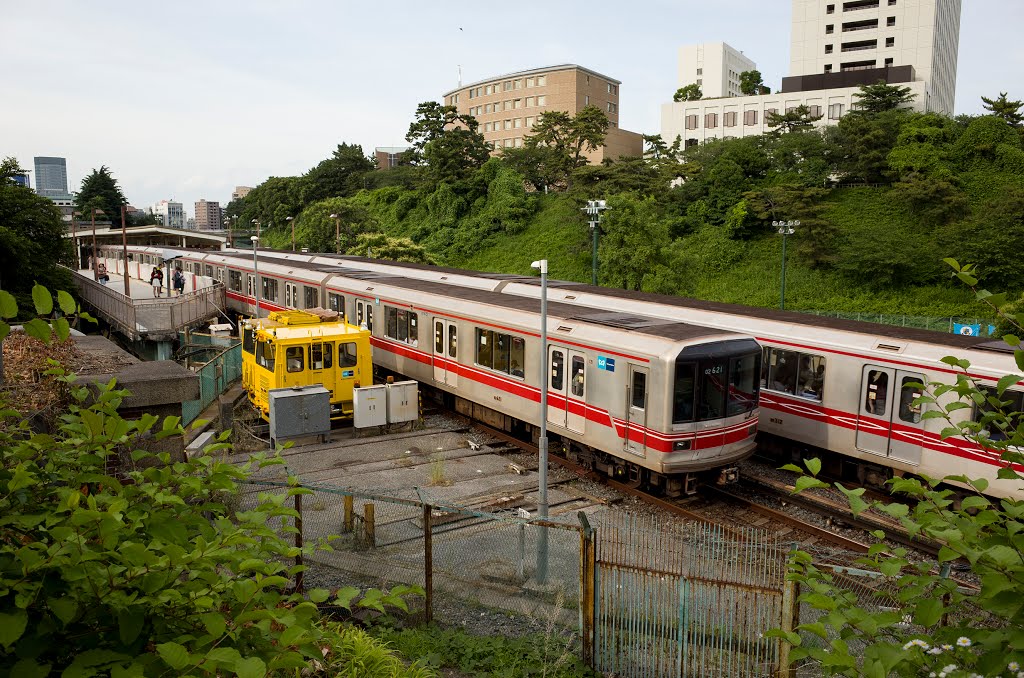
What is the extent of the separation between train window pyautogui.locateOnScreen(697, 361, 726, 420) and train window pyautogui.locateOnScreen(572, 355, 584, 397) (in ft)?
8.55

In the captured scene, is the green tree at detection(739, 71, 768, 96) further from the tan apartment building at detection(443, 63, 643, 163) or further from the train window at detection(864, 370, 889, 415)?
the train window at detection(864, 370, 889, 415)

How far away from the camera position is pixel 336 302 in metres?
27.9

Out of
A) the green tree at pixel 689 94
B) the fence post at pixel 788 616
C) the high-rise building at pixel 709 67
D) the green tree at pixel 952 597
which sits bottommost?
the fence post at pixel 788 616

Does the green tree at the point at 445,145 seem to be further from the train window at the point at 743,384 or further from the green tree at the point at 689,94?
the train window at the point at 743,384

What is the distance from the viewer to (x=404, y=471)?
16312mm

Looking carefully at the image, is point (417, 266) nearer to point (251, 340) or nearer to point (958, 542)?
point (251, 340)

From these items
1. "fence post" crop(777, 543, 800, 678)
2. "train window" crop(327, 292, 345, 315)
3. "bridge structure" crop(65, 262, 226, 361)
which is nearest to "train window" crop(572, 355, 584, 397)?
"fence post" crop(777, 543, 800, 678)

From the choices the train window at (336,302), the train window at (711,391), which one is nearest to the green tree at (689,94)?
the train window at (336,302)

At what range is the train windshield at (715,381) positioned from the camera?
13.6 meters

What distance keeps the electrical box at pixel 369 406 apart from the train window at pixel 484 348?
2.55 m

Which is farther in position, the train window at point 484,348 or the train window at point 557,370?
the train window at point 484,348

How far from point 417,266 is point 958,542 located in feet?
99.7

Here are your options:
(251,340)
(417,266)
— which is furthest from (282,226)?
(251,340)

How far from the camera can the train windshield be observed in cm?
1362
